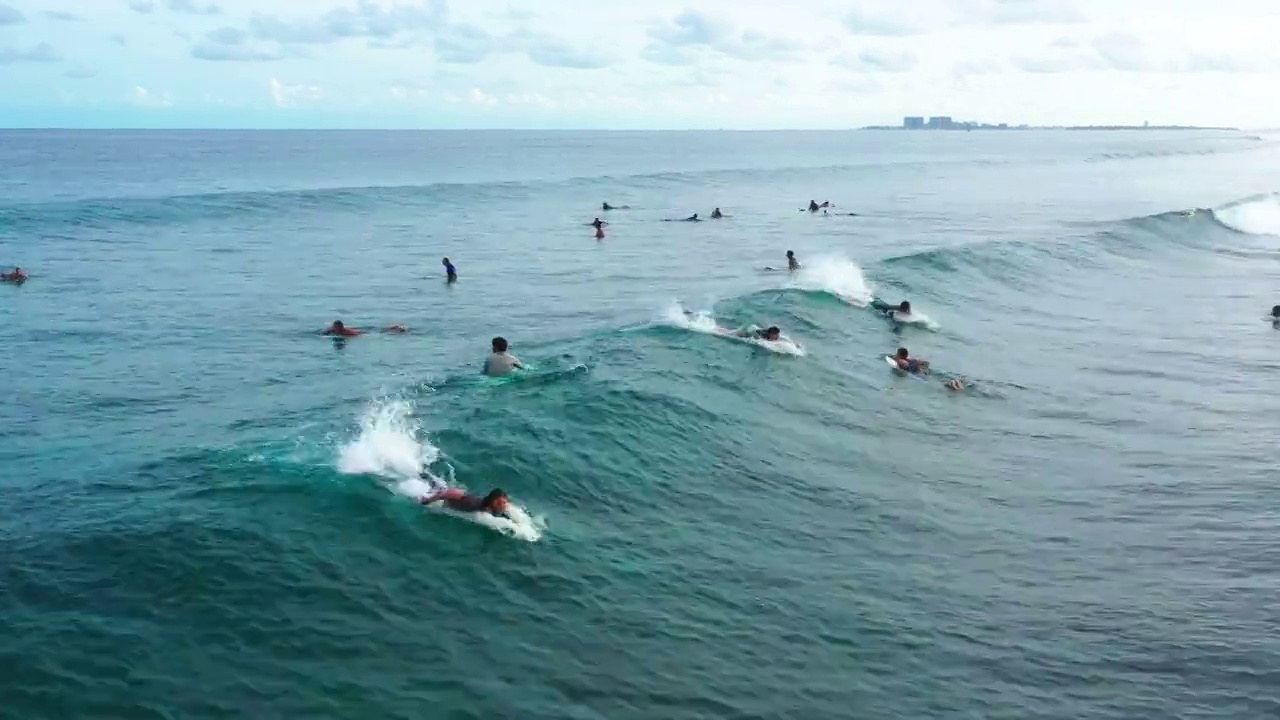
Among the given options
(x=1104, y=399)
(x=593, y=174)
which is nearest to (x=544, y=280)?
(x=1104, y=399)

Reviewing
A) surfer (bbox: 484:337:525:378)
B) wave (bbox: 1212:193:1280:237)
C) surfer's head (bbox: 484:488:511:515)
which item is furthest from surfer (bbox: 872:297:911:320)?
wave (bbox: 1212:193:1280:237)

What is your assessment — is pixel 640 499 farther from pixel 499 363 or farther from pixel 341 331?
pixel 341 331

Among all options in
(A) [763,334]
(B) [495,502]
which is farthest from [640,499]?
(A) [763,334]

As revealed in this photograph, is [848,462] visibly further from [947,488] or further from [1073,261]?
[1073,261]

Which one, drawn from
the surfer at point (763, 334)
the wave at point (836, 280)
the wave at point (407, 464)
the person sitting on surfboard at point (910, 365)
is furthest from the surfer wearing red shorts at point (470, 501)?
the wave at point (836, 280)

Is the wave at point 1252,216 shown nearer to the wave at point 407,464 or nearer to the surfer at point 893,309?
the surfer at point 893,309

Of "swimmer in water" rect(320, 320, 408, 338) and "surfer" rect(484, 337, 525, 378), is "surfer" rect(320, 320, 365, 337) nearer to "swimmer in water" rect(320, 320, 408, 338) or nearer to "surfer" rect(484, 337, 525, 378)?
"swimmer in water" rect(320, 320, 408, 338)
